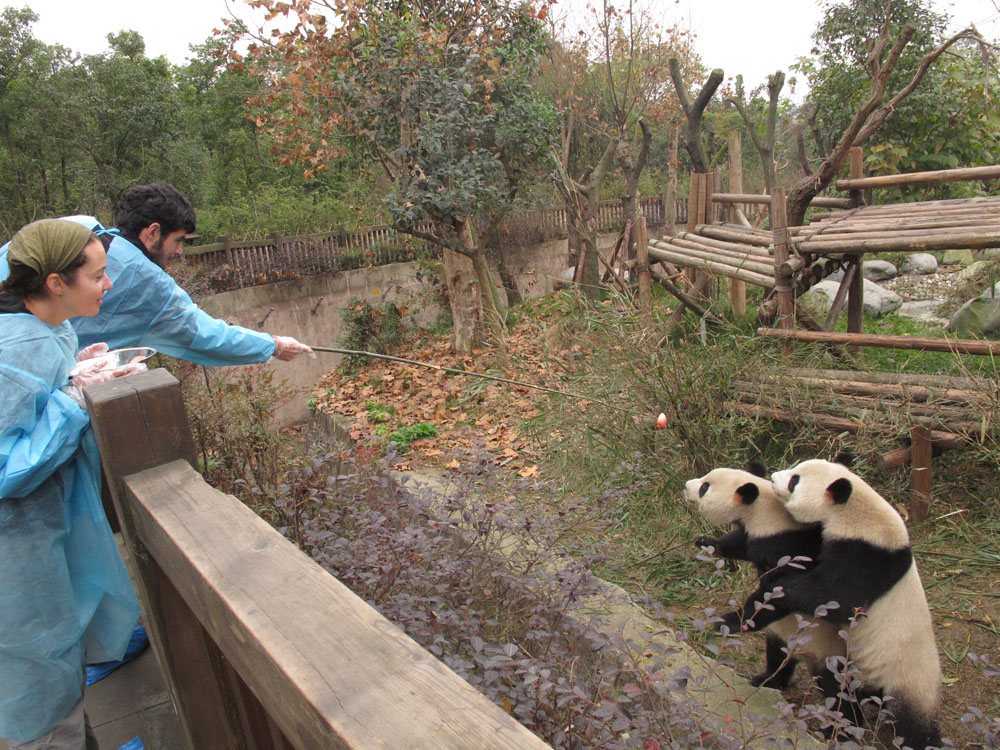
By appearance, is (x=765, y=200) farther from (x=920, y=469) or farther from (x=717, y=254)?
(x=920, y=469)

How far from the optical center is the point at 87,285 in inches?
65.9

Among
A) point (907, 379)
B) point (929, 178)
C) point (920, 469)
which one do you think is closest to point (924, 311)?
point (929, 178)

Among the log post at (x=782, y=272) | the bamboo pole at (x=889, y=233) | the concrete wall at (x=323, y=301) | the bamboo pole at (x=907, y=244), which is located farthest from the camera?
the concrete wall at (x=323, y=301)

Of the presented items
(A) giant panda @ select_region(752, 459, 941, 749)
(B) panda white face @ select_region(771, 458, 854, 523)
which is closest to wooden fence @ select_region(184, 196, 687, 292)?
(B) panda white face @ select_region(771, 458, 854, 523)

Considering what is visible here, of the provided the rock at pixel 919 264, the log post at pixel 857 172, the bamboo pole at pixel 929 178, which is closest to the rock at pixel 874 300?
the log post at pixel 857 172

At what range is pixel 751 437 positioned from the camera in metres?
3.78

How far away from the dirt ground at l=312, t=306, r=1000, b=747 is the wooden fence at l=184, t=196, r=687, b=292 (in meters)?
2.34

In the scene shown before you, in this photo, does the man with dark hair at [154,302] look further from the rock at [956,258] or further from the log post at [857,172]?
the rock at [956,258]

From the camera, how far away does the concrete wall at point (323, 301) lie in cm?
970

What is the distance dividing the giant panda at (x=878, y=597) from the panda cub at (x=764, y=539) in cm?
14

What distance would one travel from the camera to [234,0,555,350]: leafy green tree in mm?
6863

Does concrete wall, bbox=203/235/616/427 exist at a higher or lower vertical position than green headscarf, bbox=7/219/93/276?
lower

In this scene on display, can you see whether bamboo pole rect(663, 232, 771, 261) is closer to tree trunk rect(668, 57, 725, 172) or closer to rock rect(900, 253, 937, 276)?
tree trunk rect(668, 57, 725, 172)

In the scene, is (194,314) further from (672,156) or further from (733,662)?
(672,156)
